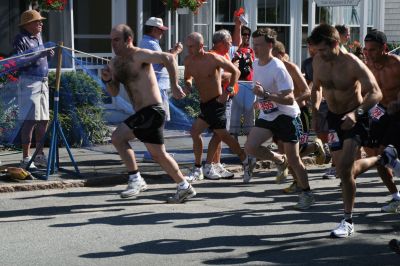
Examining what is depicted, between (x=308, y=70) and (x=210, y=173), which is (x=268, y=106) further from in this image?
(x=308, y=70)

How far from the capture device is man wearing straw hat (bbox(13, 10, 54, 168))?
10.2 meters

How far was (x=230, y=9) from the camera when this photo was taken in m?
16.5

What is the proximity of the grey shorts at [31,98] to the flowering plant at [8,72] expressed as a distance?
0.09m

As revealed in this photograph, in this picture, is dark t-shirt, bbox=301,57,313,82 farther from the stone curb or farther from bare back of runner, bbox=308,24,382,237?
bare back of runner, bbox=308,24,382,237

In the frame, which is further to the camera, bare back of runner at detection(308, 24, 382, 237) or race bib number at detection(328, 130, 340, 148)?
race bib number at detection(328, 130, 340, 148)

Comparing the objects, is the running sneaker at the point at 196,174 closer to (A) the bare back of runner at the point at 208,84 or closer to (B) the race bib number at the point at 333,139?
(A) the bare back of runner at the point at 208,84

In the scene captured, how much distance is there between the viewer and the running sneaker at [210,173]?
10.6 m

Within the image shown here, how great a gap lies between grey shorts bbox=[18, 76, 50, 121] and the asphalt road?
1.28 m

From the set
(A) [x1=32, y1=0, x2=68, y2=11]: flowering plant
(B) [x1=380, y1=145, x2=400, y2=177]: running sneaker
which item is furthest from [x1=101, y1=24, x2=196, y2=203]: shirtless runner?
(A) [x1=32, y1=0, x2=68, y2=11]: flowering plant

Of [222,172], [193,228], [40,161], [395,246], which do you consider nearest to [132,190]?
[193,228]

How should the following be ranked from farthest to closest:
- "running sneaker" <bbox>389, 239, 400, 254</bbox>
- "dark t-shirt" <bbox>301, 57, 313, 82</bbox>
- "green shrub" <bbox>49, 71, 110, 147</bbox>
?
"green shrub" <bbox>49, 71, 110, 147</bbox> → "dark t-shirt" <bbox>301, 57, 313, 82</bbox> → "running sneaker" <bbox>389, 239, 400, 254</bbox>

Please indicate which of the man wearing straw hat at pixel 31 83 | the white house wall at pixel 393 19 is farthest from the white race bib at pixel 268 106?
the white house wall at pixel 393 19

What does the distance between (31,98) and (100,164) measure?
142 cm

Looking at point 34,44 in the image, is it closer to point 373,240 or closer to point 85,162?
point 85,162
